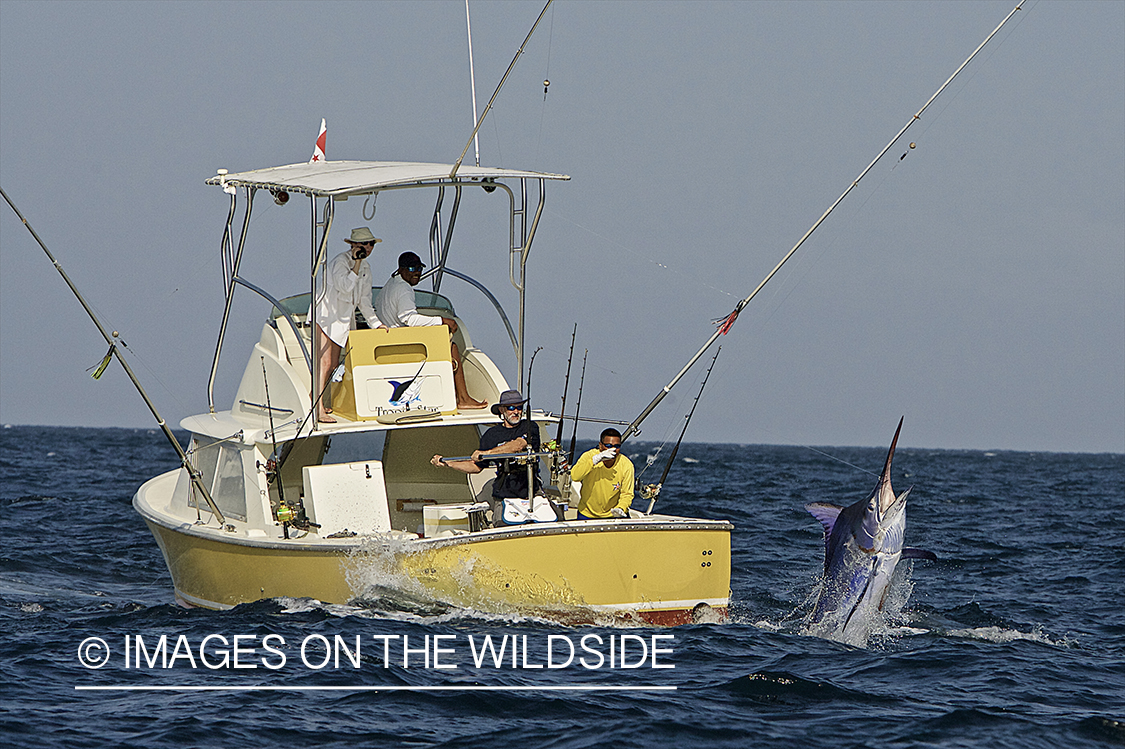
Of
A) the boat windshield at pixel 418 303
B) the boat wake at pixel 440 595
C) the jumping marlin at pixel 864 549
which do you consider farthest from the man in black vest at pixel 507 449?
the jumping marlin at pixel 864 549

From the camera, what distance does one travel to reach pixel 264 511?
35.7ft

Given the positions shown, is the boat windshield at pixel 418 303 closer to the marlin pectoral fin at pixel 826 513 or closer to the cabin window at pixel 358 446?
the cabin window at pixel 358 446

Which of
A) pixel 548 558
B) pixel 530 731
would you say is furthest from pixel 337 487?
pixel 530 731

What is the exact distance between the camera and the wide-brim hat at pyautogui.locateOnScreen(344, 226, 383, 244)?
11711mm

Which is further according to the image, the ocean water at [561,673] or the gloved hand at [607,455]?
the gloved hand at [607,455]

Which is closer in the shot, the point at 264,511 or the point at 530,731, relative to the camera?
the point at 530,731

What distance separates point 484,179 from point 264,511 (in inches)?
128

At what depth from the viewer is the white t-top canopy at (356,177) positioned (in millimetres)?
10789

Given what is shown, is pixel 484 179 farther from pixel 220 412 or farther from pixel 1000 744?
pixel 1000 744

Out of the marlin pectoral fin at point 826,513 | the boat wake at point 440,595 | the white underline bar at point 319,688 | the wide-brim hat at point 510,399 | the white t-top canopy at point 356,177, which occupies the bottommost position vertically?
the white underline bar at point 319,688

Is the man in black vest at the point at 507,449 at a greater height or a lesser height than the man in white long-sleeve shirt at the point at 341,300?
lesser

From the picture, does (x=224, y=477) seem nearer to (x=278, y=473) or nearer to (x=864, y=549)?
(x=278, y=473)

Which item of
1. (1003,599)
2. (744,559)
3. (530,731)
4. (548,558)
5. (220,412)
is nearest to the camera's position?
(530,731)

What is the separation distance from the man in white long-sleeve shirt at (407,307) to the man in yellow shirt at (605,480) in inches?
61.1
